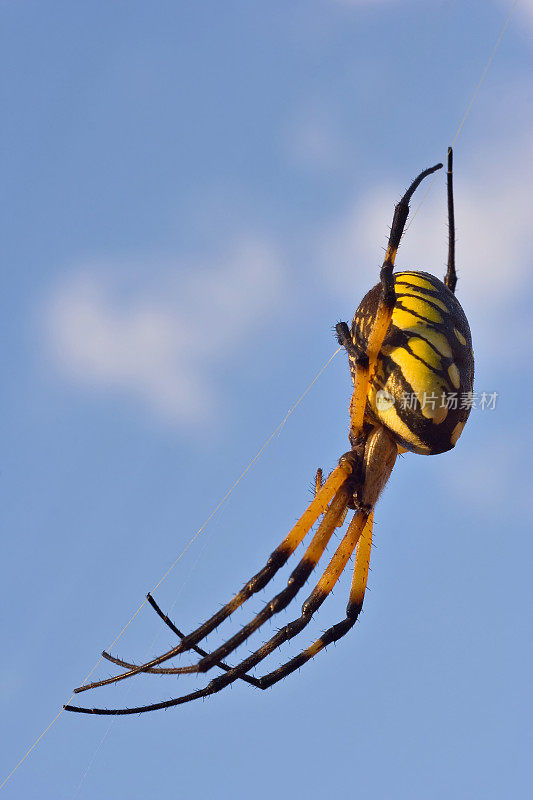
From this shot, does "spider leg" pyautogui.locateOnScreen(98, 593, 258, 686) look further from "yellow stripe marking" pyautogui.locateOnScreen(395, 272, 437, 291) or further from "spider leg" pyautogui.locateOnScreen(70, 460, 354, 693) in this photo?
"yellow stripe marking" pyautogui.locateOnScreen(395, 272, 437, 291)

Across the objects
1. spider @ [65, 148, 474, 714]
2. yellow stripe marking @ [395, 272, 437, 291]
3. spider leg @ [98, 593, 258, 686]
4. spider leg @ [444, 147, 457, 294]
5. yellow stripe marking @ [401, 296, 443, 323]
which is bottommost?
spider leg @ [98, 593, 258, 686]

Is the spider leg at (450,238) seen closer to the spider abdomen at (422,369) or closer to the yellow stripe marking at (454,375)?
the spider abdomen at (422,369)

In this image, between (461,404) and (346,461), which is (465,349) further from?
(346,461)

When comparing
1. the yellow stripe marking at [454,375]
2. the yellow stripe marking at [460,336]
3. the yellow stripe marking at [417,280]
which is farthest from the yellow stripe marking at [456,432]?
the yellow stripe marking at [417,280]

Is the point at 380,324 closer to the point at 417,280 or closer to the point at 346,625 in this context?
the point at 417,280

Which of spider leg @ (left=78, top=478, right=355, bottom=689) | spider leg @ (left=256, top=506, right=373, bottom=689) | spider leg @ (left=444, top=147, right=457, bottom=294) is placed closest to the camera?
spider leg @ (left=78, top=478, right=355, bottom=689)

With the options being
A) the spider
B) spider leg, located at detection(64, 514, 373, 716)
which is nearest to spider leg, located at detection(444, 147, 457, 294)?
the spider

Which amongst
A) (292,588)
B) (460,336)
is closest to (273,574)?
(292,588)
